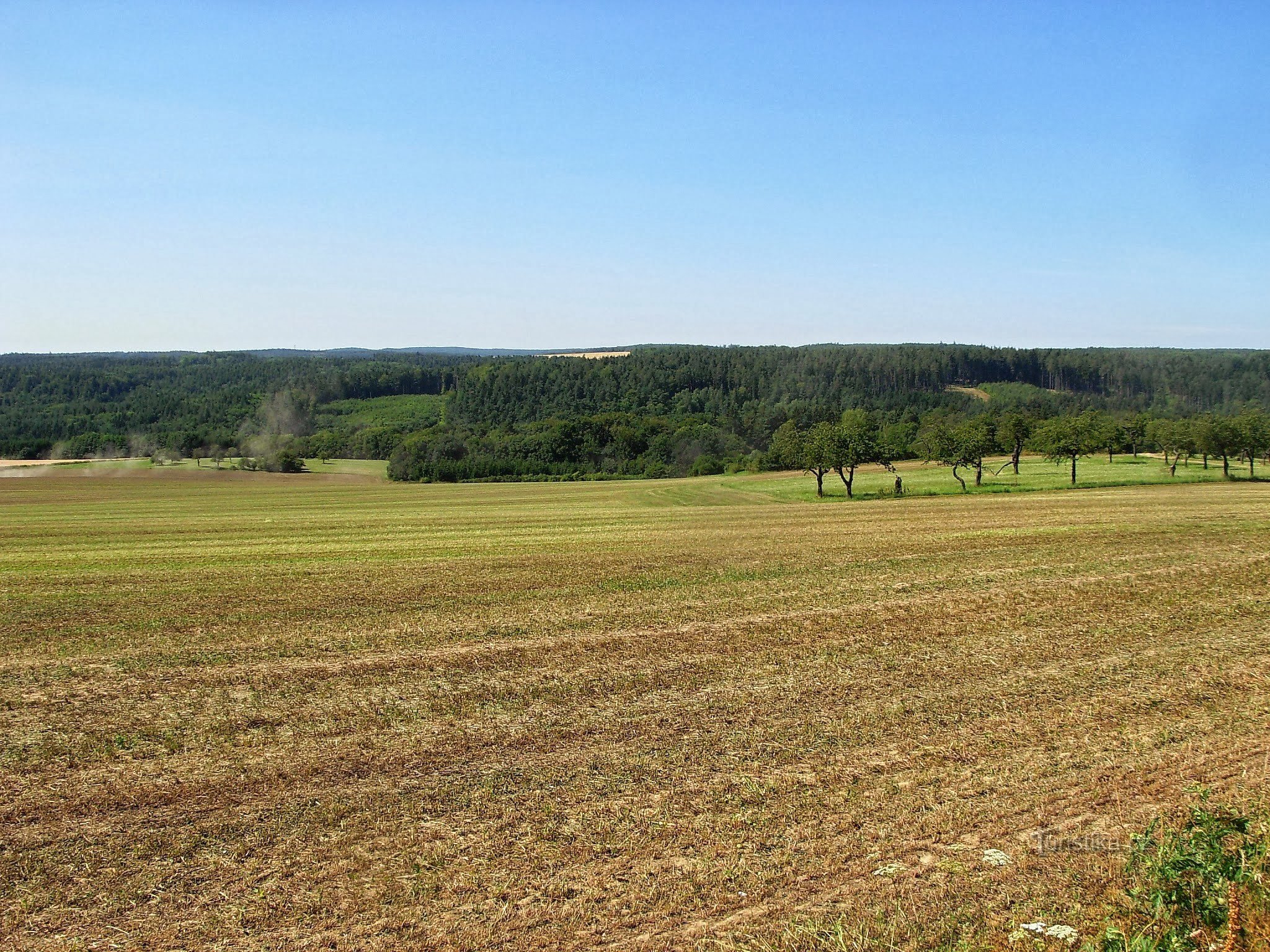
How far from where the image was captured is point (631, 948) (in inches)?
268

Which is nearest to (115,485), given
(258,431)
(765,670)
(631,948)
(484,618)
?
(258,431)

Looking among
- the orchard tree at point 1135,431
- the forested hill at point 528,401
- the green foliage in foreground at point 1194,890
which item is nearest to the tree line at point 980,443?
the orchard tree at point 1135,431

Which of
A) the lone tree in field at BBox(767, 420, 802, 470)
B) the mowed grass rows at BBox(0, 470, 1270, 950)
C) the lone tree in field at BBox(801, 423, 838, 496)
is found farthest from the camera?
the lone tree in field at BBox(767, 420, 802, 470)

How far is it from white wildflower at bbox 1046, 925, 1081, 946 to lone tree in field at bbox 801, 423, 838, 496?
56.3 m

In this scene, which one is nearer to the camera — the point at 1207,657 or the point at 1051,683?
the point at 1051,683

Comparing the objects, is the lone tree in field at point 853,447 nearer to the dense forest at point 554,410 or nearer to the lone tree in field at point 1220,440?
the dense forest at point 554,410

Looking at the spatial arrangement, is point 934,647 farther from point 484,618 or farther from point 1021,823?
point 484,618

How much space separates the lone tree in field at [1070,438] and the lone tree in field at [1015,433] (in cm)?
675

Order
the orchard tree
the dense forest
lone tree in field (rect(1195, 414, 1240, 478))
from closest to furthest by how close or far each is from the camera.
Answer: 1. lone tree in field (rect(1195, 414, 1240, 478))
2. the orchard tree
3. the dense forest

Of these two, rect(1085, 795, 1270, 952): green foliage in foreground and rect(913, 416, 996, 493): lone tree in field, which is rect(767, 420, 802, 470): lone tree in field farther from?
rect(1085, 795, 1270, 952): green foliage in foreground

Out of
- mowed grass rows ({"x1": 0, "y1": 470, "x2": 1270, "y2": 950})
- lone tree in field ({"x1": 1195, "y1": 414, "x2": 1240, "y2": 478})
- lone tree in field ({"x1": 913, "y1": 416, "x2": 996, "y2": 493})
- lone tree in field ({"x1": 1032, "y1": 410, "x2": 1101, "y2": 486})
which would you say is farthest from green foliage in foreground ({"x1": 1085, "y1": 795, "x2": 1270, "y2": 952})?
lone tree in field ({"x1": 1195, "y1": 414, "x2": 1240, "y2": 478})

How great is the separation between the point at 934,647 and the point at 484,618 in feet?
30.6

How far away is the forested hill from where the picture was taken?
136000 mm

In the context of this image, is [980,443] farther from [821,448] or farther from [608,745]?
[608,745]
